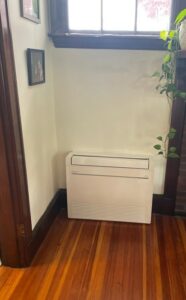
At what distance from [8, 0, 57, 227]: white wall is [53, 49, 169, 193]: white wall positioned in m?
0.11

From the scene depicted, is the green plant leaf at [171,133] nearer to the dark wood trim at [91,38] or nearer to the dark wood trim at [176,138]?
the dark wood trim at [176,138]

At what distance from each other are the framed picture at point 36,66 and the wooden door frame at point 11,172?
203 millimetres

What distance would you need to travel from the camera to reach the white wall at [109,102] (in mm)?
1850

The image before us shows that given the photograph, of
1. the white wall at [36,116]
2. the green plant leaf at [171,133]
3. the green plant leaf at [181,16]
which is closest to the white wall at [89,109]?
the white wall at [36,116]

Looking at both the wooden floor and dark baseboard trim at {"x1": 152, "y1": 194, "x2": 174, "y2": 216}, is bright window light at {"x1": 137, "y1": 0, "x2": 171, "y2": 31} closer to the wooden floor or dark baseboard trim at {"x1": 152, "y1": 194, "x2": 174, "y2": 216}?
dark baseboard trim at {"x1": 152, "y1": 194, "x2": 174, "y2": 216}

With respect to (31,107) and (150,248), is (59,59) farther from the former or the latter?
(150,248)

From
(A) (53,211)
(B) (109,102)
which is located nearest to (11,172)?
(A) (53,211)

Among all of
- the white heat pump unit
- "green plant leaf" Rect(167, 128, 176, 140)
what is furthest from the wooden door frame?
"green plant leaf" Rect(167, 128, 176, 140)

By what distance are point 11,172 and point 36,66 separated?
2.19 feet

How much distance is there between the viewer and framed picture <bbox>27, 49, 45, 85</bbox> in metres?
1.51

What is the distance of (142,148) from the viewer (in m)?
2.02

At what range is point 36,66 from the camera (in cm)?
161

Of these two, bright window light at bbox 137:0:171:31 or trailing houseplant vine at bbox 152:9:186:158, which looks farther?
bright window light at bbox 137:0:171:31

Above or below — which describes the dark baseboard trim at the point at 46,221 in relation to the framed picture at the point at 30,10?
below
